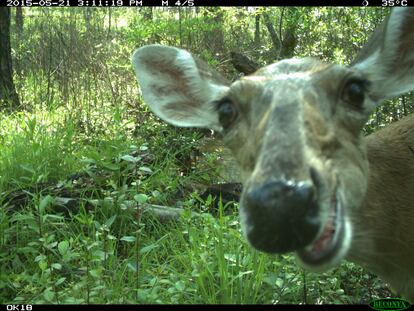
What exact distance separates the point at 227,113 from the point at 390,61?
3.50 ft

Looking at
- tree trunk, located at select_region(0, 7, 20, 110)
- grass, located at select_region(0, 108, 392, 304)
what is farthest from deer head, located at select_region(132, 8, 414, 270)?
tree trunk, located at select_region(0, 7, 20, 110)

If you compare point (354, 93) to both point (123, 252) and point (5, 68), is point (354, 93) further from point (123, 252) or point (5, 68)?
point (5, 68)

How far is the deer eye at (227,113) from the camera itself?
3.34 meters

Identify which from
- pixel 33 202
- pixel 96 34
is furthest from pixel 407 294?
pixel 96 34

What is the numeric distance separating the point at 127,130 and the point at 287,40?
127 inches

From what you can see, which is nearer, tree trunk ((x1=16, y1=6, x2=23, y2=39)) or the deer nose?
the deer nose

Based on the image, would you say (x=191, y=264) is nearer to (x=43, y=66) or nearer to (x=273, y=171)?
(x=273, y=171)

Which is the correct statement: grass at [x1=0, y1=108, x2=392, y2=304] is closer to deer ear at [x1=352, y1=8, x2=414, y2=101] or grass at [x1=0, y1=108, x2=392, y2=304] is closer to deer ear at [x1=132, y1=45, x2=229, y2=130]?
deer ear at [x1=132, y1=45, x2=229, y2=130]

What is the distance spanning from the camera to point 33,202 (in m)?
5.07

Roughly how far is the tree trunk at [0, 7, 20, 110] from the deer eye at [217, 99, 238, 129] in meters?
6.55

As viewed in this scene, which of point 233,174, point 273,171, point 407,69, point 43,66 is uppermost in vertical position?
point 407,69

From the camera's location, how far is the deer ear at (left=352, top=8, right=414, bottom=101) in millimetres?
3404

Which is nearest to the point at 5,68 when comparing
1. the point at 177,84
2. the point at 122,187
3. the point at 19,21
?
the point at 122,187

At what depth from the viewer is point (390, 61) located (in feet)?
11.4
